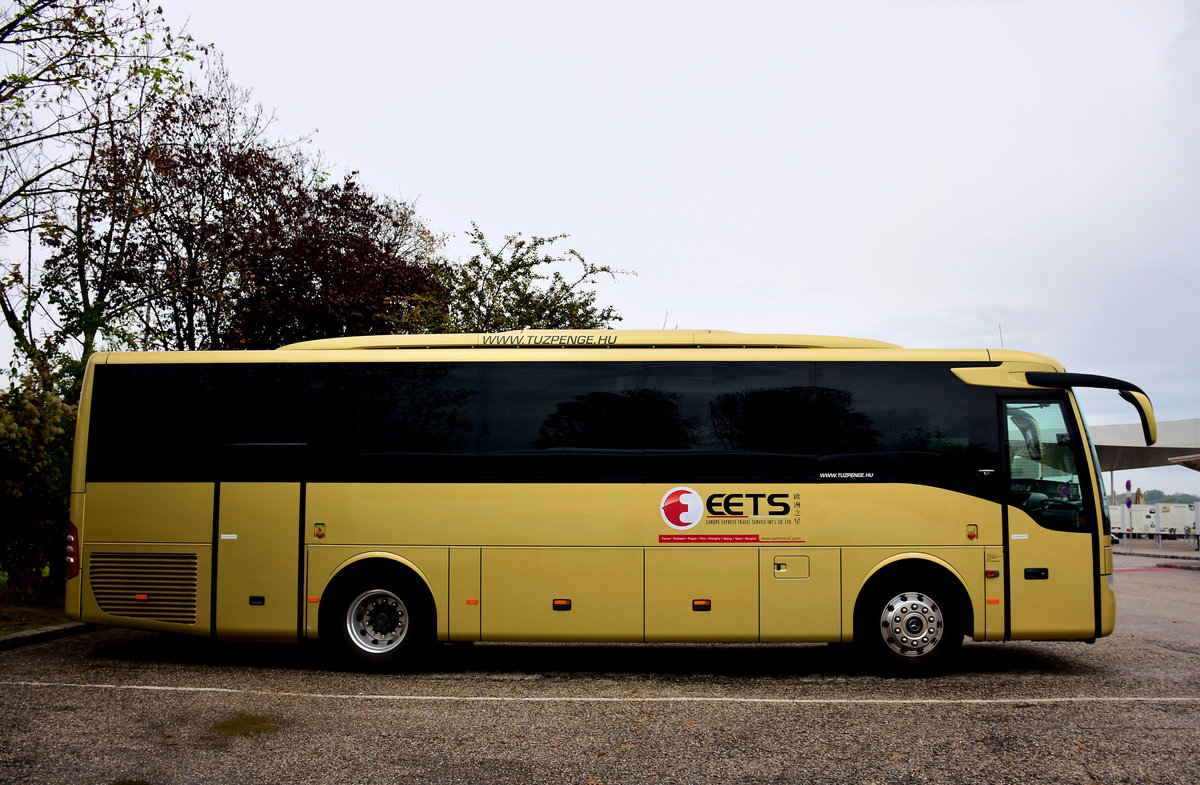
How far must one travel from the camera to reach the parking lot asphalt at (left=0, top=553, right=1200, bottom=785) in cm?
567

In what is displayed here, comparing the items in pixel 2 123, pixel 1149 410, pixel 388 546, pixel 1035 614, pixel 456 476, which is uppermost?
pixel 2 123

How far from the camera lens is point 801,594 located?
8930 mm

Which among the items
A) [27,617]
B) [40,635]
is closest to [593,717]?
[40,635]

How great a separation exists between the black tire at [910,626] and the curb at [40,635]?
9.07 metres

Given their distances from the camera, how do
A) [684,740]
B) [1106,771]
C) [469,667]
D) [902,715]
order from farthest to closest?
[469,667], [902,715], [684,740], [1106,771]

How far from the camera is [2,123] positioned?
13133 millimetres

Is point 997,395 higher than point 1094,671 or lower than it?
higher

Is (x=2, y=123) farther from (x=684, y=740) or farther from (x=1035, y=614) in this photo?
(x=1035, y=614)

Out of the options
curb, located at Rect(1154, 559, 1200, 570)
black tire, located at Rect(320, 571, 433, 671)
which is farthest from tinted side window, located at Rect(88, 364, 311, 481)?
curb, located at Rect(1154, 559, 1200, 570)

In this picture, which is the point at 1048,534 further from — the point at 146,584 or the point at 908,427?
the point at 146,584

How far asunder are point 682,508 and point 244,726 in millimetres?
4336

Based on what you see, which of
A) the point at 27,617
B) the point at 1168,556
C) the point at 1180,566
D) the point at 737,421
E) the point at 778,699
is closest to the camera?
the point at 778,699

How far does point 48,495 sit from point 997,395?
1175 cm

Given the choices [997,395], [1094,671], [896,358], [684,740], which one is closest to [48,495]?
[684,740]
